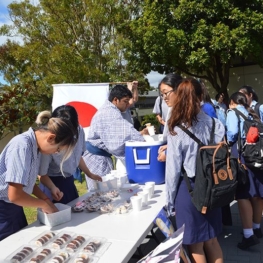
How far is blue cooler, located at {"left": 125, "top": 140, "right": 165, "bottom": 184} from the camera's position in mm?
2033

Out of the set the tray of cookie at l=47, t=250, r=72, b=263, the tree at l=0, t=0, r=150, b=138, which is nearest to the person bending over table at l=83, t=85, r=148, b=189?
the tray of cookie at l=47, t=250, r=72, b=263

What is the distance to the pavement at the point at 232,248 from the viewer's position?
2461 mm

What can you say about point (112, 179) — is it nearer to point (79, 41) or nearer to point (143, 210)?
point (143, 210)

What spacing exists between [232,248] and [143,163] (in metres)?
1.28

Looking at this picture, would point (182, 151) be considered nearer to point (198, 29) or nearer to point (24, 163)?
point (24, 163)

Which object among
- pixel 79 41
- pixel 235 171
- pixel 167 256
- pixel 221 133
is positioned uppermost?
pixel 79 41

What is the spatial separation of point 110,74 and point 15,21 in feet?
13.2

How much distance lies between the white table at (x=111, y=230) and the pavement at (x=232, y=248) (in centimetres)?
85

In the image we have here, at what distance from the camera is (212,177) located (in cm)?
159

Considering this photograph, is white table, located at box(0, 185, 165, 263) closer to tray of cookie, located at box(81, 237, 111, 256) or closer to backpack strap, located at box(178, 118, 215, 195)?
tray of cookie, located at box(81, 237, 111, 256)

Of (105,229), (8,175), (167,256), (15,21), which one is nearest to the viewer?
(167,256)

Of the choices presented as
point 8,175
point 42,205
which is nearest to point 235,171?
point 42,205

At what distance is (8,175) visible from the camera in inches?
54.0

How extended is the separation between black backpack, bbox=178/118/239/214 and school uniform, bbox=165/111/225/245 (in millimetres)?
39
